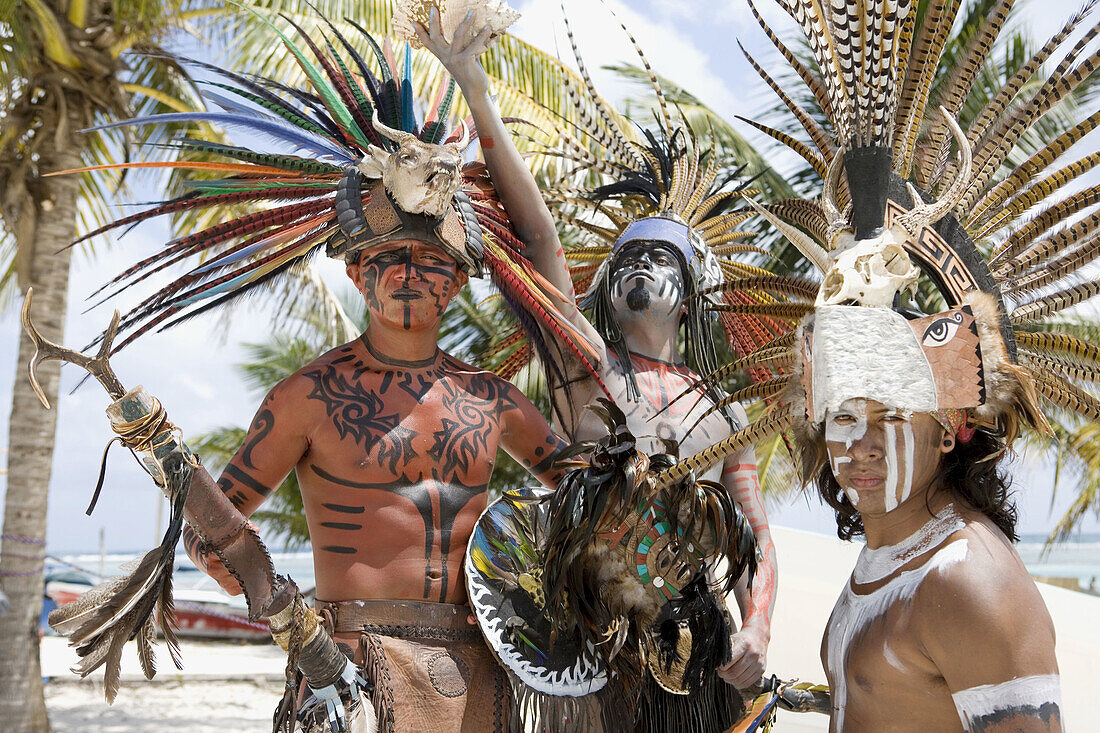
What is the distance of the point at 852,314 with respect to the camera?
2154mm

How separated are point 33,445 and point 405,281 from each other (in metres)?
→ 6.81

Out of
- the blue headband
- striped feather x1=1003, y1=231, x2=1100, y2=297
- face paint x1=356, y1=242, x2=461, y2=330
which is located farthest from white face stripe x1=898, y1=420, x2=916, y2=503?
the blue headband

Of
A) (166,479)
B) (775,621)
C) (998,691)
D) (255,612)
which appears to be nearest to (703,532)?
(998,691)

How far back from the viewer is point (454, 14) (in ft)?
9.31

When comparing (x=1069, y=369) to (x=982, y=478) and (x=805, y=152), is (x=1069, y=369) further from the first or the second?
(x=805, y=152)

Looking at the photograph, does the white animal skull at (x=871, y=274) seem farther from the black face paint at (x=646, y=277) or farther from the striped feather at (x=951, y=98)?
the black face paint at (x=646, y=277)

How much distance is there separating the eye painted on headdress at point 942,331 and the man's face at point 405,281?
1.22m

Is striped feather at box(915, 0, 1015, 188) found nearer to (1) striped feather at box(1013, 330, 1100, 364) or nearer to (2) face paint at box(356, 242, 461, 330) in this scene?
(1) striped feather at box(1013, 330, 1100, 364)

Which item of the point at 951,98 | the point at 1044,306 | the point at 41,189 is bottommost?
the point at 1044,306

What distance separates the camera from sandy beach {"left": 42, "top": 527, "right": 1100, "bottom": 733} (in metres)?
5.92

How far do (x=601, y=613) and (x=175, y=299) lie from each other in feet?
4.42

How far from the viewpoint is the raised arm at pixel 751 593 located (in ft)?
9.05

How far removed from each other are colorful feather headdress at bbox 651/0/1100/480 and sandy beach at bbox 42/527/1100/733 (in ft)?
4.92

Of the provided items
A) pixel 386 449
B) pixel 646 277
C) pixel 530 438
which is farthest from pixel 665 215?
pixel 386 449
